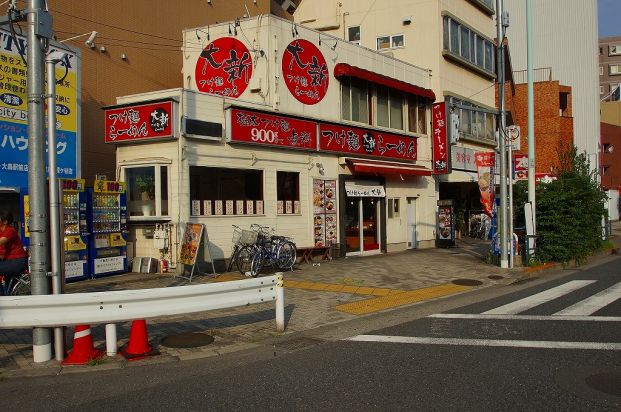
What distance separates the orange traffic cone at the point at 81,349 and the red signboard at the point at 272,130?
27.2ft

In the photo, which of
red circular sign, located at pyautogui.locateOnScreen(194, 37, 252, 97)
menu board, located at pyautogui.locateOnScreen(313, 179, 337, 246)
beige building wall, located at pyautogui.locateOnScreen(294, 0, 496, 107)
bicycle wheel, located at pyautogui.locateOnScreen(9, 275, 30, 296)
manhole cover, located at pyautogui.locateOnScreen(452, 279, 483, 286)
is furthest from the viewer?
beige building wall, located at pyautogui.locateOnScreen(294, 0, 496, 107)

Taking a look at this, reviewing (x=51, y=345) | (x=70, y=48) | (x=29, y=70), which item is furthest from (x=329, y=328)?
(x=70, y=48)

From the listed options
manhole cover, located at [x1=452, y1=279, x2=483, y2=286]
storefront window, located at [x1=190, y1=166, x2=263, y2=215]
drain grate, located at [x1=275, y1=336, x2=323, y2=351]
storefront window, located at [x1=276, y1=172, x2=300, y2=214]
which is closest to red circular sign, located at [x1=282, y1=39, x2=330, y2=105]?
storefront window, located at [x1=276, y1=172, x2=300, y2=214]

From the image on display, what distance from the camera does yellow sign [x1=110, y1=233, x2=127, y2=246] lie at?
12.4 m

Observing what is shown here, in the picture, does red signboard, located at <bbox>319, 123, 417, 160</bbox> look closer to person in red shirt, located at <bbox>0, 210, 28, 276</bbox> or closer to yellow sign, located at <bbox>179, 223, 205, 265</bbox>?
yellow sign, located at <bbox>179, 223, 205, 265</bbox>

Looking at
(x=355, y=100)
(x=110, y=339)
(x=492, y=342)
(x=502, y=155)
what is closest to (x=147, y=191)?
(x=110, y=339)

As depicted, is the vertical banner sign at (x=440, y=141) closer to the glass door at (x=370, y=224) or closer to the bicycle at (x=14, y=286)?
the glass door at (x=370, y=224)

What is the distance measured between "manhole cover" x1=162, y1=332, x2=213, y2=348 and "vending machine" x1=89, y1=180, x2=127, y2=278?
18.1 feet

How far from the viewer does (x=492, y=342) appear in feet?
22.2

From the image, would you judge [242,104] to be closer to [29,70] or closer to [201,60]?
[201,60]

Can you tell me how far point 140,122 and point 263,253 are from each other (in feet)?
→ 14.9

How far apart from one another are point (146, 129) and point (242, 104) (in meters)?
2.61

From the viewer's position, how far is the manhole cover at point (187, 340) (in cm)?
696

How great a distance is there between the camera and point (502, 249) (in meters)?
14.7
